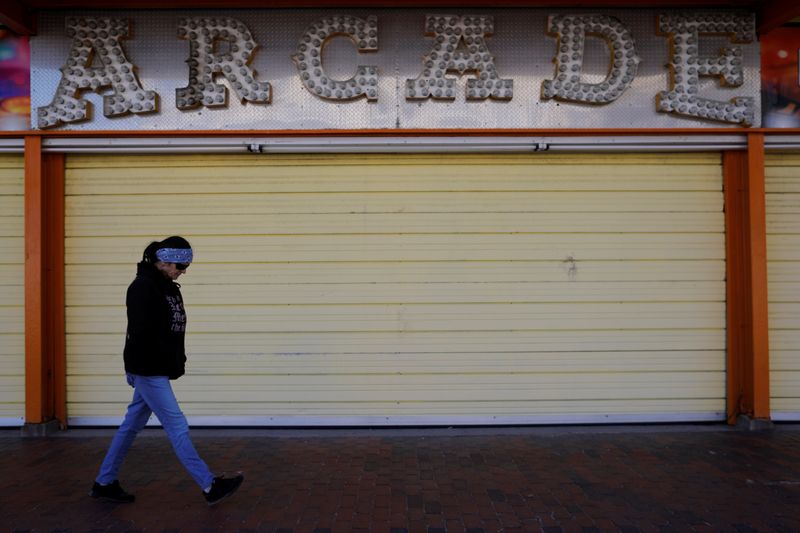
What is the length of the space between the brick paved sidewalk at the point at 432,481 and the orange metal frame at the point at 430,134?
1.48ft

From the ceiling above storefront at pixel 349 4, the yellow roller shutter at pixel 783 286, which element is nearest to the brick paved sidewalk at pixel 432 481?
the yellow roller shutter at pixel 783 286

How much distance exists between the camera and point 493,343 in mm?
6543

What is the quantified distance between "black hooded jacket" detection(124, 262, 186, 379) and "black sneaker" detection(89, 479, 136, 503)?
85 centimetres

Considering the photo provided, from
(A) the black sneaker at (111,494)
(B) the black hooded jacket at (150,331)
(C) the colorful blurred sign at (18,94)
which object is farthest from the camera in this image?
(C) the colorful blurred sign at (18,94)

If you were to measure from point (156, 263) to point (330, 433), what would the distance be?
2.74 m

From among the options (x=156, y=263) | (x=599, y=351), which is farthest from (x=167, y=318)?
(x=599, y=351)

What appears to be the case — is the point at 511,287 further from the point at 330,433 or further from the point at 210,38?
the point at 210,38

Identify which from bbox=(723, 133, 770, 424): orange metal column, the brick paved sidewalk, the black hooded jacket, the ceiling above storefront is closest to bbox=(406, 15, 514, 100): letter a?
the ceiling above storefront

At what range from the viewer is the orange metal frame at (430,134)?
20.8 feet

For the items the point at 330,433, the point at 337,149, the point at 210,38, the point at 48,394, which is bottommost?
the point at 330,433

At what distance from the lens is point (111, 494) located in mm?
4527

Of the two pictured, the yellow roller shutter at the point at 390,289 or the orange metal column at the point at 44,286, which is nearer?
the orange metal column at the point at 44,286

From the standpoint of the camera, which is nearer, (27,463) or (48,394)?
(27,463)

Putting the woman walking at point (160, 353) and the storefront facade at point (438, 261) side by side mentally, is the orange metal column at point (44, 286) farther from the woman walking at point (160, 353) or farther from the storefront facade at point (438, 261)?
the woman walking at point (160, 353)
